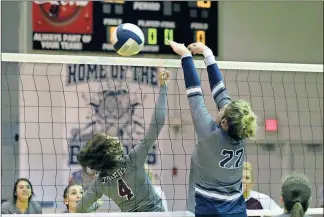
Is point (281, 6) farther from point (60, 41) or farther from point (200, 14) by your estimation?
point (60, 41)

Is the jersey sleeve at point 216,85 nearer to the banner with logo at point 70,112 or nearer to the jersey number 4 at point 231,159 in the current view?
the jersey number 4 at point 231,159

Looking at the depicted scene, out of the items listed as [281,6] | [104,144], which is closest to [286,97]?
[281,6]

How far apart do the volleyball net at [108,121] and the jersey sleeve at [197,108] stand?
11.9 ft

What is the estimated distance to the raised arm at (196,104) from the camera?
3.39 metres

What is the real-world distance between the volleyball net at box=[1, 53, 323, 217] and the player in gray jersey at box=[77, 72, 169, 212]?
10.2ft

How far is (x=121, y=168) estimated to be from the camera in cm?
390

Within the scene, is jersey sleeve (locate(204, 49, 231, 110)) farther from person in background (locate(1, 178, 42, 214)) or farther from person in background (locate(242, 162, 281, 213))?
person in background (locate(1, 178, 42, 214))

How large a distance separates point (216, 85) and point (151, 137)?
587 mm

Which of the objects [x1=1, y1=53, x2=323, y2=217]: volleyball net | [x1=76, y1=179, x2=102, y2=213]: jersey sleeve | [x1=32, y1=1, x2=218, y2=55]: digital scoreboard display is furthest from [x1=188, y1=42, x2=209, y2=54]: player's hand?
[x1=32, y1=1, x2=218, y2=55]: digital scoreboard display

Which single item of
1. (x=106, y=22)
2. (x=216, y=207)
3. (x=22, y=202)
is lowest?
(x=22, y=202)

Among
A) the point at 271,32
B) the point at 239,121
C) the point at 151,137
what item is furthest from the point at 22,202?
the point at 271,32

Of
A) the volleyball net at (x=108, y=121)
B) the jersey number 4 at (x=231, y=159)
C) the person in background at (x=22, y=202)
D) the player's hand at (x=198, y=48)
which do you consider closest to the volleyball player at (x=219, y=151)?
the jersey number 4 at (x=231, y=159)

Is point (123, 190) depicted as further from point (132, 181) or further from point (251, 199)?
point (251, 199)

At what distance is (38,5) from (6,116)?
1297 millimetres
